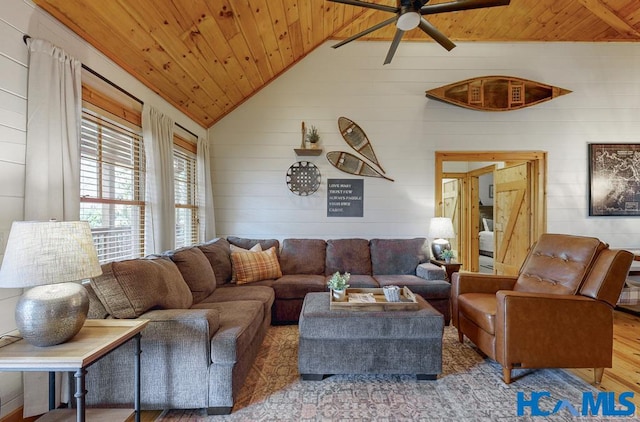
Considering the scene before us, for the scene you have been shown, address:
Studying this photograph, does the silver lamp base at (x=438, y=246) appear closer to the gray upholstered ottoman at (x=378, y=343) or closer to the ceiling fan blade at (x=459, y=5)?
the gray upholstered ottoman at (x=378, y=343)

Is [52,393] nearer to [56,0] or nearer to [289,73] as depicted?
[56,0]

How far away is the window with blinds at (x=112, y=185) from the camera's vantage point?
2359 mm

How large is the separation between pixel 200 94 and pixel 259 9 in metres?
1.25

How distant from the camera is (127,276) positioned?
1949mm

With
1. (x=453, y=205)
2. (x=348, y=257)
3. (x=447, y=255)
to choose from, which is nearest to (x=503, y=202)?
(x=453, y=205)

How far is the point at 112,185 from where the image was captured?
104 inches

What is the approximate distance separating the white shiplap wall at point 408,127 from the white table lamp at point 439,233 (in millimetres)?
350

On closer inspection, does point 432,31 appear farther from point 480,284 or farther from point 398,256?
point 398,256

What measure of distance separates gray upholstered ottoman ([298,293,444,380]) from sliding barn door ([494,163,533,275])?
3.37 m

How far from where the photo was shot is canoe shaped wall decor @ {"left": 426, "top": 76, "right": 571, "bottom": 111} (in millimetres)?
4289

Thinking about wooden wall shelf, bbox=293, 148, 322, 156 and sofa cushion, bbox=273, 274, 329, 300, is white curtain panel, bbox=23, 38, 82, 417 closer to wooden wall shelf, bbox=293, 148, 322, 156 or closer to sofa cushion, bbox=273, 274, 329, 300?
sofa cushion, bbox=273, 274, 329, 300

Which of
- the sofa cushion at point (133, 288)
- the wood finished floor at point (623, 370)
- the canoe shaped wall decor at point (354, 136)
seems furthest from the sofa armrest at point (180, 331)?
the canoe shaped wall decor at point (354, 136)

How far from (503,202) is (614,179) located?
4.75 feet

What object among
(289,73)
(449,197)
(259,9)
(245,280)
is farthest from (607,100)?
(245,280)
